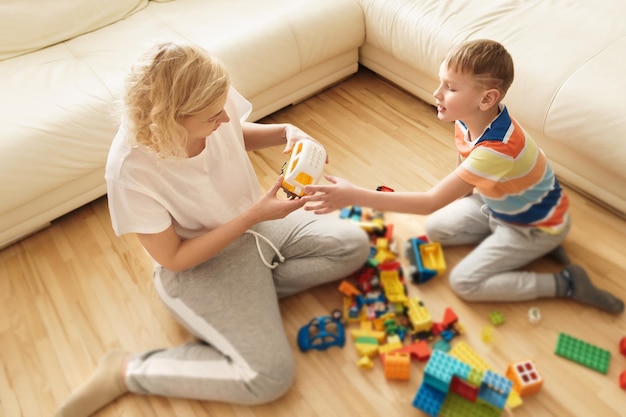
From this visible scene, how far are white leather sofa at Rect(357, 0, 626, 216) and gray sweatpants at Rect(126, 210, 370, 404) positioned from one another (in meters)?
0.93

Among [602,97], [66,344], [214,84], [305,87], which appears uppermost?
[214,84]

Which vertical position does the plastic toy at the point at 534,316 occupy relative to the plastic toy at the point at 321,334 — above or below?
above

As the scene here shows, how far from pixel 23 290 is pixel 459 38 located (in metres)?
1.66

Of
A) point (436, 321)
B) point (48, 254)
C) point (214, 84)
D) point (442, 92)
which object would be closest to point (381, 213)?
point (436, 321)

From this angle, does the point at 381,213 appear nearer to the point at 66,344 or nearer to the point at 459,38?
the point at 459,38

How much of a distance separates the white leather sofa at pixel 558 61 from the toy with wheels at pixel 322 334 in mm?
861

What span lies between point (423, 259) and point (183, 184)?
75 centimetres

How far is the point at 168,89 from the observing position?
2.85ft

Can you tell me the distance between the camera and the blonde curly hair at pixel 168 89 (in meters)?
0.86

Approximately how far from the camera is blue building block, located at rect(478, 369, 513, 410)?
1.05 meters

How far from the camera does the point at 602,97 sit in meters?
1.30

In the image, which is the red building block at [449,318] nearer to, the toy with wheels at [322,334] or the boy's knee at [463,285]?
the boy's knee at [463,285]

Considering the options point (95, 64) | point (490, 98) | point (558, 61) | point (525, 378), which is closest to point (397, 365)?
point (525, 378)

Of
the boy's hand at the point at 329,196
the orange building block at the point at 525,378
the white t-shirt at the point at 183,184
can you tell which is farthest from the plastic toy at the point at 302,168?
the orange building block at the point at 525,378
